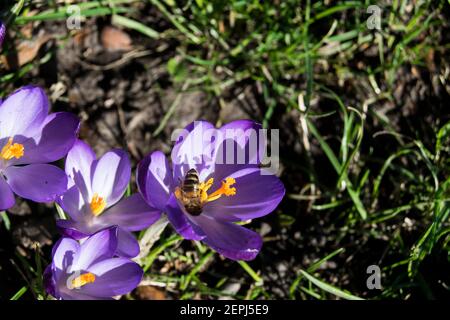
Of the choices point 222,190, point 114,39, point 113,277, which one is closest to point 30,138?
point 113,277

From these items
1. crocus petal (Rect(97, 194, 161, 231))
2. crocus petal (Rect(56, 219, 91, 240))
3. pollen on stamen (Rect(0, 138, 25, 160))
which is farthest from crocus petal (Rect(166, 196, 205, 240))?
pollen on stamen (Rect(0, 138, 25, 160))

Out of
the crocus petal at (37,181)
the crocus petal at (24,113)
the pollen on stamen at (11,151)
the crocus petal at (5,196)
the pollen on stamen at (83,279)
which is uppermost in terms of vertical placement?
the crocus petal at (24,113)

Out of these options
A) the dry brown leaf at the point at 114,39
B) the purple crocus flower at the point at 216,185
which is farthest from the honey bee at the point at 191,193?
the dry brown leaf at the point at 114,39

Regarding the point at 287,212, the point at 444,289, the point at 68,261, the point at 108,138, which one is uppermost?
the point at 68,261

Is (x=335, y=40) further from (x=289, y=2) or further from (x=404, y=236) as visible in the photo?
(x=404, y=236)

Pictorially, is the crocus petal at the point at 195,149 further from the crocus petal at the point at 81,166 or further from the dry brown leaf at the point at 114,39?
the dry brown leaf at the point at 114,39

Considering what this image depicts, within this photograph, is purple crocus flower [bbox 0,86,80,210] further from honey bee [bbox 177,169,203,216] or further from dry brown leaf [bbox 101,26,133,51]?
dry brown leaf [bbox 101,26,133,51]

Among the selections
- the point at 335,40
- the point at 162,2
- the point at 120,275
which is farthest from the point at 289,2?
the point at 120,275
